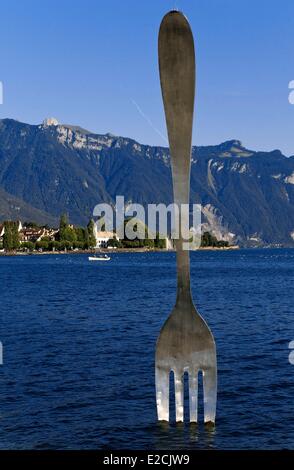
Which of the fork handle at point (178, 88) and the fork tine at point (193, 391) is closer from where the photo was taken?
the fork handle at point (178, 88)

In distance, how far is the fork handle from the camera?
8625 millimetres

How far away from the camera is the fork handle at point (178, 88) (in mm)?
8625

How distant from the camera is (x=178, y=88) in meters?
8.88

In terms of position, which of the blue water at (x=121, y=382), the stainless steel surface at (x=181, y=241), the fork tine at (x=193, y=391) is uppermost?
the stainless steel surface at (x=181, y=241)

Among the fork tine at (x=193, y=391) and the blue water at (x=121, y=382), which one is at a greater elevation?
the fork tine at (x=193, y=391)

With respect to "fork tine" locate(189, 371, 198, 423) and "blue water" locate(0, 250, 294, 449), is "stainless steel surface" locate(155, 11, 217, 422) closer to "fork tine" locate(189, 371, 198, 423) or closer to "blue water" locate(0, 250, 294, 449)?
"fork tine" locate(189, 371, 198, 423)

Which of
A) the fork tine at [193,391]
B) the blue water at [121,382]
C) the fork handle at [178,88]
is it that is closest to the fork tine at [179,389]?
the fork tine at [193,391]

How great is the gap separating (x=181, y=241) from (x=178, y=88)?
2.29m

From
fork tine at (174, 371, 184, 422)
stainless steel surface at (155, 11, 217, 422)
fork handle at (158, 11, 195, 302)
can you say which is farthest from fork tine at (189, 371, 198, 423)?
fork handle at (158, 11, 195, 302)

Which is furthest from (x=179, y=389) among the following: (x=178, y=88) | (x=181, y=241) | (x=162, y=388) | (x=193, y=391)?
(x=178, y=88)

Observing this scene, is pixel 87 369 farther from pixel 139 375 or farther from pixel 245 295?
pixel 245 295

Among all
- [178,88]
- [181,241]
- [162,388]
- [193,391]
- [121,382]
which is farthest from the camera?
[121,382]

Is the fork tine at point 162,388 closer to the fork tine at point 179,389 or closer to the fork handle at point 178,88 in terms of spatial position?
the fork tine at point 179,389

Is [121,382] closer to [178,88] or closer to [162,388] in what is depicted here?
[162,388]
